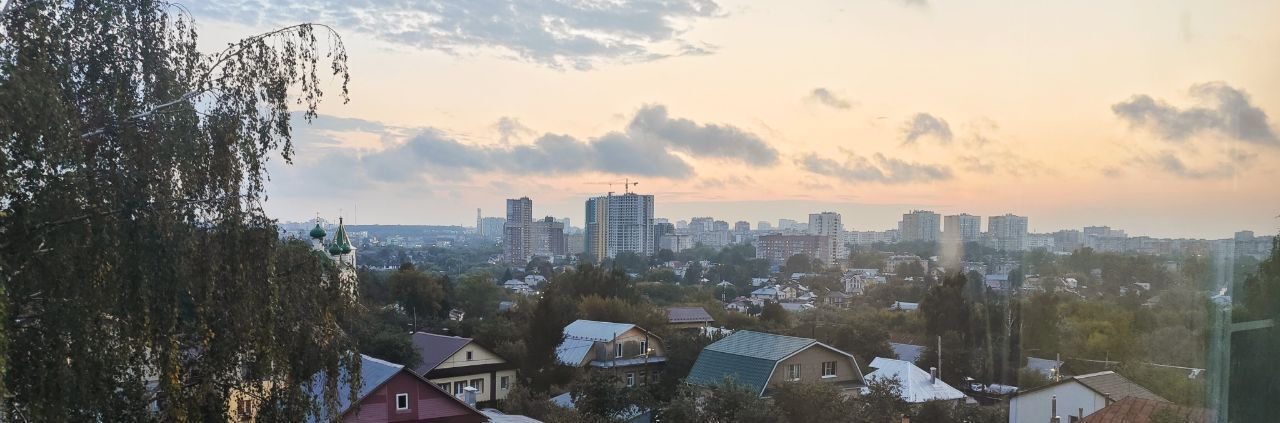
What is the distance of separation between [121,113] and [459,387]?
10756 mm

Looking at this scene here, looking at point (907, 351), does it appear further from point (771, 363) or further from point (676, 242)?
point (676, 242)

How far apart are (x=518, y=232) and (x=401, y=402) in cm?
4567

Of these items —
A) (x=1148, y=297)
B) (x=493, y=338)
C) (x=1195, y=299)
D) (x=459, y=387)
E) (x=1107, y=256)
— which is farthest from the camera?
(x=493, y=338)

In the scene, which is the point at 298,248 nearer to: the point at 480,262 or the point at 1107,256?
the point at 1107,256

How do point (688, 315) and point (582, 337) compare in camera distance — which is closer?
point (582, 337)

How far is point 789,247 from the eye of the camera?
137 ft

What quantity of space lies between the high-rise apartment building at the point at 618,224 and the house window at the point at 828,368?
34.1 m

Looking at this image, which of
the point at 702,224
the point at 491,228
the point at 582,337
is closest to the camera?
the point at 582,337

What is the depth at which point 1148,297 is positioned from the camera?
5.80 m

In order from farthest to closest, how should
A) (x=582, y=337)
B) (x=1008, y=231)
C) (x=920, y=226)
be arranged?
(x=582, y=337)
(x=920, y=226)
(x=1008, y=231)

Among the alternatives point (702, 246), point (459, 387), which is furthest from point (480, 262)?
point (459, 387)

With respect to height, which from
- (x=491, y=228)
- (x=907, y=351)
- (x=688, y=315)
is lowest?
(x=688, y=315)

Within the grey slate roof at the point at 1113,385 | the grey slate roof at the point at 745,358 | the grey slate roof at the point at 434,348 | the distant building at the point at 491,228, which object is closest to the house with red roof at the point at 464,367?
the grey slate roof at the point at 434,348

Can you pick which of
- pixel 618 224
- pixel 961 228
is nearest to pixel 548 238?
pixel 618 224
